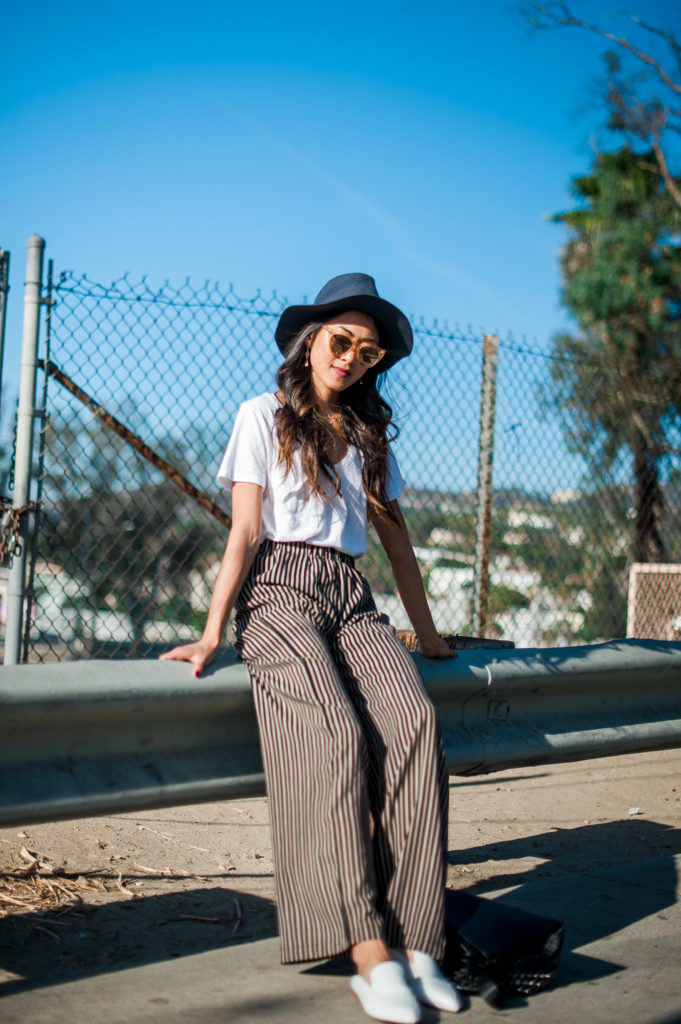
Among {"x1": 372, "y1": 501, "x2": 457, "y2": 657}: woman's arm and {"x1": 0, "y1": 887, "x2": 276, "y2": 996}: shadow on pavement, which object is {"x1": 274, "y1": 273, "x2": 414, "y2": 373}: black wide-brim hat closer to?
{"x1": 372, "y1": 501, "x2": 457, "y2": 657}: woman's arm

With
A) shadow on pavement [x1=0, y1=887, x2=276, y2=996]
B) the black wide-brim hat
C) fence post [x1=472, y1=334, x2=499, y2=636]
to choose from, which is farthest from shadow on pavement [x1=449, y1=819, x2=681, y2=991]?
the black wide-brim hat

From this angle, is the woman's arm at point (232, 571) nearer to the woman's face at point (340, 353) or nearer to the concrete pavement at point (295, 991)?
the woman's face at point (340, 353)

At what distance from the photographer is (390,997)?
1.95 m

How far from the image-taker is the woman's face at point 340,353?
2844mm

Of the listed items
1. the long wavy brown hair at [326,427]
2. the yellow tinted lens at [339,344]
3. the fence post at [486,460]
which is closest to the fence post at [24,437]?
the long wavy brown hair at [326,427]

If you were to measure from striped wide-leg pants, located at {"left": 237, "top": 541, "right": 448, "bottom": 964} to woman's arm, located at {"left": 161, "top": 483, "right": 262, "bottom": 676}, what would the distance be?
0.11 meters

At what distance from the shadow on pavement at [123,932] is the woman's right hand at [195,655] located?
75cm

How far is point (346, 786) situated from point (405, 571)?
95 cm

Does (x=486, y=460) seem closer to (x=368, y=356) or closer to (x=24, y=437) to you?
Result: (x=368, y=356)

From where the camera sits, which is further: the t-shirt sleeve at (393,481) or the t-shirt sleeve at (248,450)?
the t-shirt sleeve at (393,481)

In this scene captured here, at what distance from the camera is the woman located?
2061 mm

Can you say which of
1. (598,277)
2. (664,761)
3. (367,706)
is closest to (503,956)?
(367,706)

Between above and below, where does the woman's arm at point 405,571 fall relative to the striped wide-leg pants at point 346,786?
above

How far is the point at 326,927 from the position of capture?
6.70 feet
